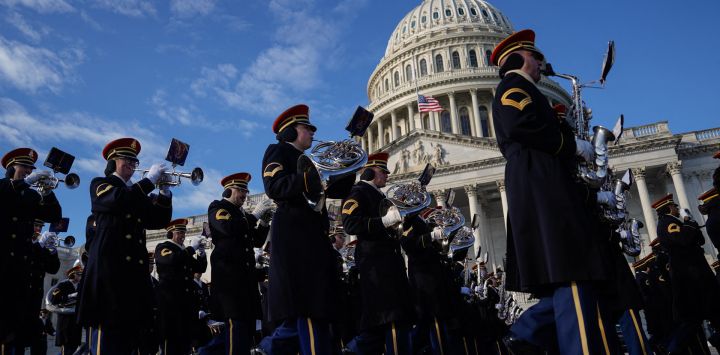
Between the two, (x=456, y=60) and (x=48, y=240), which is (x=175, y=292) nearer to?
(x=48, y=240)

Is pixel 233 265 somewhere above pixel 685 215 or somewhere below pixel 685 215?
below

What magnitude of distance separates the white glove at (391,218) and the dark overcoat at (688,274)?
204 inches

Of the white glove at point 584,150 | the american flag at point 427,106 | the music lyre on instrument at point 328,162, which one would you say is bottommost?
the white glove at point 584,150

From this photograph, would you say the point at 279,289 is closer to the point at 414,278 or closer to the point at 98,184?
the point at 98,184

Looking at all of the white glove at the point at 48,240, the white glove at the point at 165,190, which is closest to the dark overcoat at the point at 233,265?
the white glove at the point at 165,190

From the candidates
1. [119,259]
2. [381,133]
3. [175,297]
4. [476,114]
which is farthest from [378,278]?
[381,133]

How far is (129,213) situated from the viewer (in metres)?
5.95

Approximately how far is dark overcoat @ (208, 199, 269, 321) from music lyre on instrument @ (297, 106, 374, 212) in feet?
7.51

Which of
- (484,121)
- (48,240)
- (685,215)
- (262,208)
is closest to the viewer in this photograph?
(262,208)

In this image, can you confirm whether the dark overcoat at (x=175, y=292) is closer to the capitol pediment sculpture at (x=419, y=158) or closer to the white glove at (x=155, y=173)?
the white glove at (x=155, y=173)

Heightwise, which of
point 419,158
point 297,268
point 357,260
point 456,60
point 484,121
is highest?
point 456,60

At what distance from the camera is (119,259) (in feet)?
18.8

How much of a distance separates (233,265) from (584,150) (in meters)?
4.80

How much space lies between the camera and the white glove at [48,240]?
891cm
